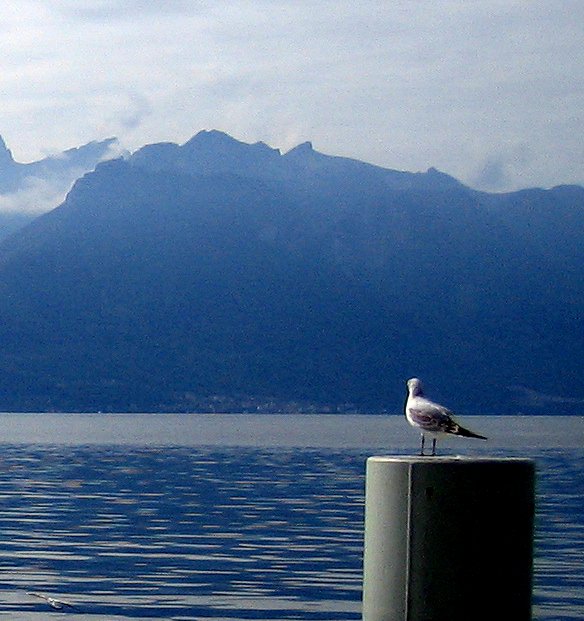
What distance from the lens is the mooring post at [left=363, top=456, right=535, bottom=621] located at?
512 inches

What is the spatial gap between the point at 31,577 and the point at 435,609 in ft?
69.5

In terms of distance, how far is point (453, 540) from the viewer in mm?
13039

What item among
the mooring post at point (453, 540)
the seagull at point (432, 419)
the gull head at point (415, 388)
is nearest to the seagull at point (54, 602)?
the gull head at point (415, 388)

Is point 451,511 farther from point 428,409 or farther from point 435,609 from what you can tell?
point 428,409

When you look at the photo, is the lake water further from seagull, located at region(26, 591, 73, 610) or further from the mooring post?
the mooring post

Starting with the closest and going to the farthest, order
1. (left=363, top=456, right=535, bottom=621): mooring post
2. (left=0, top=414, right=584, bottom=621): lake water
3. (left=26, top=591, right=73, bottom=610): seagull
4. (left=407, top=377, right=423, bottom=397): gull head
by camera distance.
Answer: (left=363, top=456, right=535, bottom=621): mooring post, (left=407, top=377, right=423, bottom=397): gull head, (left=26, top=591, right=73, bottom=610): seagull, (left=0, top=414, right=584, bottom=621): lake water

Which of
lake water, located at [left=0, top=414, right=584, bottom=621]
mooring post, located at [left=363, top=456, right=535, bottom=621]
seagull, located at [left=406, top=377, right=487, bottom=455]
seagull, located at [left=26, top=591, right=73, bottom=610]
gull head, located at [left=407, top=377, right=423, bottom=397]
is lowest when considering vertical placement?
seagull, located at [left=26, top=591, right=73, bottom=610]

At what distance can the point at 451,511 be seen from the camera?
13.1m

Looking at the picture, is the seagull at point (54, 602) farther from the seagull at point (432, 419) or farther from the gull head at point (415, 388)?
the seagull at point (432, 419)

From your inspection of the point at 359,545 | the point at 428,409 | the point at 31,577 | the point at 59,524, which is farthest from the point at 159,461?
the point at 428,409

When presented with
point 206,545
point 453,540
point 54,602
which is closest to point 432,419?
point 453,540

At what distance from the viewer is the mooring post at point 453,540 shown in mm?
13016

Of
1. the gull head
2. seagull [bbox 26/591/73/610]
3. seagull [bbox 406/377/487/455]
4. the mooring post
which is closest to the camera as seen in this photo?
the mooring post

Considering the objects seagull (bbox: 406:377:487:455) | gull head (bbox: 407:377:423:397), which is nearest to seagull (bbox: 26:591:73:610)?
gull head (bbox: 407:377:423:397)
